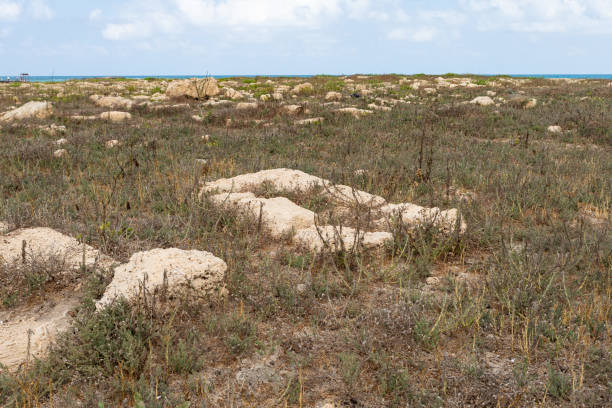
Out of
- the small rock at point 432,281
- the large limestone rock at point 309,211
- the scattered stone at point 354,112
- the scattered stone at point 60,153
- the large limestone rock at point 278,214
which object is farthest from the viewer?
the scattered stone at point 354,112

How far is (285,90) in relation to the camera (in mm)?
23000

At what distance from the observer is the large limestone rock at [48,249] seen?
3.81m

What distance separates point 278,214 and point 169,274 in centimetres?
203

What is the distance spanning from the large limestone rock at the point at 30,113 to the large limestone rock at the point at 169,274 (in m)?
13.1

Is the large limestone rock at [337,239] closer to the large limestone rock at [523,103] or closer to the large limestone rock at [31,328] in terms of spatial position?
the large limestone rock at [31,328]

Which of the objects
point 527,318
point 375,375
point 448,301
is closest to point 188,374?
point 375,375

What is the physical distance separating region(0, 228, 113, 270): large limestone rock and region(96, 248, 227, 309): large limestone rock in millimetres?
458

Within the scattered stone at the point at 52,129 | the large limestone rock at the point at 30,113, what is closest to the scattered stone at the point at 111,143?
the scattered stone at the point at 52,129

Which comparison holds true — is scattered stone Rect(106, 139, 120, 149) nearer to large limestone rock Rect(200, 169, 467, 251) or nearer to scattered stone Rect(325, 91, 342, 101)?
large limestone rock Rect(200, 169, 467, 251)

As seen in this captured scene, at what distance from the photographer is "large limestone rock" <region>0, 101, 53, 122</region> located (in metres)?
13.7

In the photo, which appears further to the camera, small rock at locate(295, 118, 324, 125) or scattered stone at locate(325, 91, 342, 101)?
scattered stone at locate(325, 91, 342, 101)

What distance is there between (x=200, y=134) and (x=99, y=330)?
9.27 metres

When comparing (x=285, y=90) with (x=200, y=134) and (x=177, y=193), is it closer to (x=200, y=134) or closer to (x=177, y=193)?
(x=200, y=134)

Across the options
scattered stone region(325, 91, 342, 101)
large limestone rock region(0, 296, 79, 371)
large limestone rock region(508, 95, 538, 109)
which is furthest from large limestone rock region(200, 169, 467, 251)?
large limestone rock region(508, 95, 538, 109)
